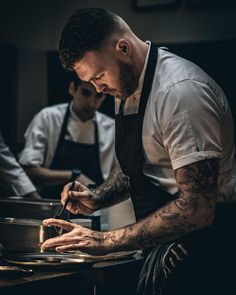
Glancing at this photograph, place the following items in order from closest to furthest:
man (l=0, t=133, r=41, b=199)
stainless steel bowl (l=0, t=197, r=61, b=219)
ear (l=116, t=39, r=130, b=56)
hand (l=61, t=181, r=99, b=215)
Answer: ear (l=116, t=39, r=130, b=56) < hand (l=61, t=181, r=99, b=215) < stainless steel bowl (l=0, t=197, r=61, b=219) < man (l=0, t=133, r=41, b=199)

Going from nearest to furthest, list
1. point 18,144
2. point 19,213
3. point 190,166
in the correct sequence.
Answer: point 190,166
point 19,213
point 18,144

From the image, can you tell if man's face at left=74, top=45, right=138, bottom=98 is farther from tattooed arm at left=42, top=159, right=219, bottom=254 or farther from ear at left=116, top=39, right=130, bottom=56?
tattooed arm at left=42, top=159, right=219, bottom=254

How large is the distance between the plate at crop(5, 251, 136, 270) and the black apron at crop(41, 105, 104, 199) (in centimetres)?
235

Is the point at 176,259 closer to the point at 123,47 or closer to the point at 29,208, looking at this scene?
the point at 123,47

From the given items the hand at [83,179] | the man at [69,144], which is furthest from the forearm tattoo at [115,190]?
the man at [69,144]

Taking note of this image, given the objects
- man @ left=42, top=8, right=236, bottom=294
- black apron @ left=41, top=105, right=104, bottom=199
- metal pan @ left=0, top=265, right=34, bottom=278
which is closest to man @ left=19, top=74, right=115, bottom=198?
black apron @ left=41, top=105, right=104, bottom=199

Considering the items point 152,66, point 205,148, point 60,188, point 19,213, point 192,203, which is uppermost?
point 152,66

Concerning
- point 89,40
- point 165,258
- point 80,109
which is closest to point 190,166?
point 165,258

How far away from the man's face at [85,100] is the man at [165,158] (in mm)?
2293

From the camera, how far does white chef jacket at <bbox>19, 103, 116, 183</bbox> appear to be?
16.3 feet

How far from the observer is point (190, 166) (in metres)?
2.26

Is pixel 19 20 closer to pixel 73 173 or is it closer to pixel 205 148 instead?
pixel 73 173

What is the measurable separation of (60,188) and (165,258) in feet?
8.68

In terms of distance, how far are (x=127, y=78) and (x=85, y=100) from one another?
2.42m
